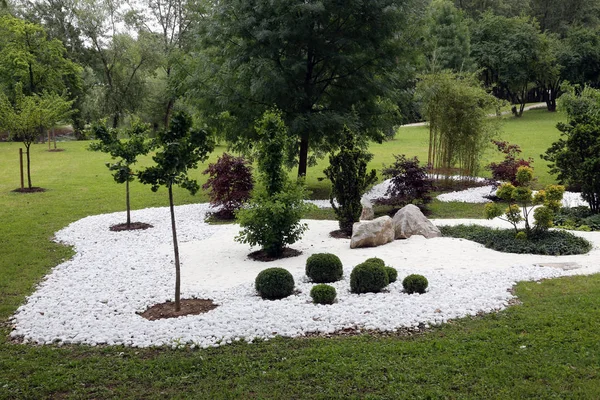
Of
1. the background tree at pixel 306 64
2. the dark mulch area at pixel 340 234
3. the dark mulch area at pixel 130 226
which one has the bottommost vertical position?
the dark mulch area at pixel 130 226

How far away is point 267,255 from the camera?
9602 millimetres

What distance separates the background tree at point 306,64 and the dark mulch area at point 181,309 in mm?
6861

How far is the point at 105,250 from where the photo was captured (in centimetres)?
1039

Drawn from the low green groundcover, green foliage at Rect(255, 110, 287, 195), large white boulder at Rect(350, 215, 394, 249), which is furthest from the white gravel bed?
green foliage at Rect(255, 110, 287, 195)

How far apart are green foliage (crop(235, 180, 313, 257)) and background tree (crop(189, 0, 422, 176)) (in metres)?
4.36

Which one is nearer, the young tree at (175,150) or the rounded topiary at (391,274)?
the young tree at (175,150)

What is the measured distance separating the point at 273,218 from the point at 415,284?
3087 mm

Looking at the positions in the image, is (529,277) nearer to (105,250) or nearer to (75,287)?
(75,287)

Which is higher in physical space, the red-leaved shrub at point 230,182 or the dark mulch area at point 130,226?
the red-leaved shrub at point 230,182

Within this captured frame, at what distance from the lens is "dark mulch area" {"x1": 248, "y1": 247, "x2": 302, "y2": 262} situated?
945 cm

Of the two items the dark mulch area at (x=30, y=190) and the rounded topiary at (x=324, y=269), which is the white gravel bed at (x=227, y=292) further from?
the dark mulch area at (x=30, y=190)

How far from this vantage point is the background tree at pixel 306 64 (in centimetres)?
1363

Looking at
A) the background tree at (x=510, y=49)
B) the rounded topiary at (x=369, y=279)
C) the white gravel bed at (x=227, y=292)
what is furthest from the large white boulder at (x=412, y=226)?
the background tree at (x=510, y=49)

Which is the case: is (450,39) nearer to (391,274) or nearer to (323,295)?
(391,274)
